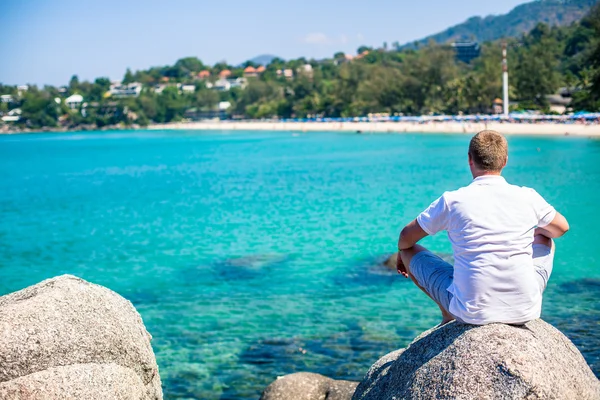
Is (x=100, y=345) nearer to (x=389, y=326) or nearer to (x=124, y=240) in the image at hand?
(x=389, y=326)

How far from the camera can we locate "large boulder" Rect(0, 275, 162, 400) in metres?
4.64

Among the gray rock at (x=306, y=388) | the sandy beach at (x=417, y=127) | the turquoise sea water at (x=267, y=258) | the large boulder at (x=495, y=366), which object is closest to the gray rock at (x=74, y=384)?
the large boulder at (x=495, y=366)

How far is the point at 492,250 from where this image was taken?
4.27m

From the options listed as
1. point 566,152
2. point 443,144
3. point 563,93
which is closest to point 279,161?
point 443,144

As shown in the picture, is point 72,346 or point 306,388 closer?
point 72,346

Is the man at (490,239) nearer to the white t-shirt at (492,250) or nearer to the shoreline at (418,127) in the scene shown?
the white t-shirt at (492,250)

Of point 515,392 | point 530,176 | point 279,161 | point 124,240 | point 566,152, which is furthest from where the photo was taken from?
point 279,161

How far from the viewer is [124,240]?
2494 centimetres

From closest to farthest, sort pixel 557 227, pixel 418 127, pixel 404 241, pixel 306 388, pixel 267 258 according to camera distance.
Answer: pixel 557 227, pixel 404 241, pixel 306 388, pixel 267 258, pixel 418 127

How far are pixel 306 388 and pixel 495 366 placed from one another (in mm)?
3855

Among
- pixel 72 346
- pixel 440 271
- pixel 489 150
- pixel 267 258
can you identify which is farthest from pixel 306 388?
pixel 267 258

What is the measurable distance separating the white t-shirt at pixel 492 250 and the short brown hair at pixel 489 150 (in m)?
0.09

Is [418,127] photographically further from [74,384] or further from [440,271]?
[74,384]

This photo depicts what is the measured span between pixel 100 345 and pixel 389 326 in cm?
778
